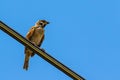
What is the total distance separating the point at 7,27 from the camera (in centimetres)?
394

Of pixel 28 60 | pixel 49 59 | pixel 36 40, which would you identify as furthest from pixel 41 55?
pixel 36 40

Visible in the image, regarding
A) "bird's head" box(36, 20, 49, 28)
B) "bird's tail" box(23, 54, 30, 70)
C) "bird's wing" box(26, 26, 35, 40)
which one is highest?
"bird's head" box(36, 20, 49, 28)

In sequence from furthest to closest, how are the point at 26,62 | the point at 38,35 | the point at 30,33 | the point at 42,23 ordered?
the point at 42,23, the point at 38,35, the point at 30,33, the point at 26,62

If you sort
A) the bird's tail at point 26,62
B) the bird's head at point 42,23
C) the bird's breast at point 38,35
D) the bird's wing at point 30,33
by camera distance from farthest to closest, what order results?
the bird's head at point 42,23
the bird's breast at point 38,35
the bird's wing at point 30,33
the bird's tail at point 26,62

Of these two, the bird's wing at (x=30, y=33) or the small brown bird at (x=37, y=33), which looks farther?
the small brown bird at (x=37, y=33)

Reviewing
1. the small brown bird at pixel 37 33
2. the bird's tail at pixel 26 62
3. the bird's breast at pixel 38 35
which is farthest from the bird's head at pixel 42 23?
the bird's tail at pixel 26 62

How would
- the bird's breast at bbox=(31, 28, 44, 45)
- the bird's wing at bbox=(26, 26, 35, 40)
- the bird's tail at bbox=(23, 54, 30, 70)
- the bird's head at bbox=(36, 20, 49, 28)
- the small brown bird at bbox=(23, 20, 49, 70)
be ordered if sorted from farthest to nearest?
the bird's head at bbox=(36, 20, 49, 28) → the bird's breast at bbox=(31, 28, 44, 45) → the small brown bird at bbox=(23, 20, 49, 70) → the bird's wing at bbox=(26, 26, 35, 40) → the bird's tail at bbox=(23, 54, 30, 70)

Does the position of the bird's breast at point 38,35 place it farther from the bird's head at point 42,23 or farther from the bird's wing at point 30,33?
the bird's head at point 42,23

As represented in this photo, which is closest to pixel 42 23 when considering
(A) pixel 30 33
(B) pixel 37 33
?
(B) pixel 37 33

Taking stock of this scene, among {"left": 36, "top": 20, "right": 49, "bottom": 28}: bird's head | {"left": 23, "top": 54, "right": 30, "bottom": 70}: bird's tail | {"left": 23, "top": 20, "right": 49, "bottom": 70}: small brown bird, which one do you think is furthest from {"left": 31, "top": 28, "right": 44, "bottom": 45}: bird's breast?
{"left": 23, "top": 54, "right": 30, "bottom": 70}: bird's tail

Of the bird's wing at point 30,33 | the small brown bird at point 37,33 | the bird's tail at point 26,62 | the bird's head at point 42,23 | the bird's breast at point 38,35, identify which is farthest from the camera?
the bird's head at point 42,23

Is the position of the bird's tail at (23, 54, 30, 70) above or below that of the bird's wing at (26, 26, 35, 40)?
below

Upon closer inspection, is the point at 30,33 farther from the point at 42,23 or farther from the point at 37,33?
the point at 42,23

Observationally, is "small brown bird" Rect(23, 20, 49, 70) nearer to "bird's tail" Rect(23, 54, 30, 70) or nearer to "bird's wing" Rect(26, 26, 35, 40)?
"bird's wing" Rect(26, 26, 35, 40)
